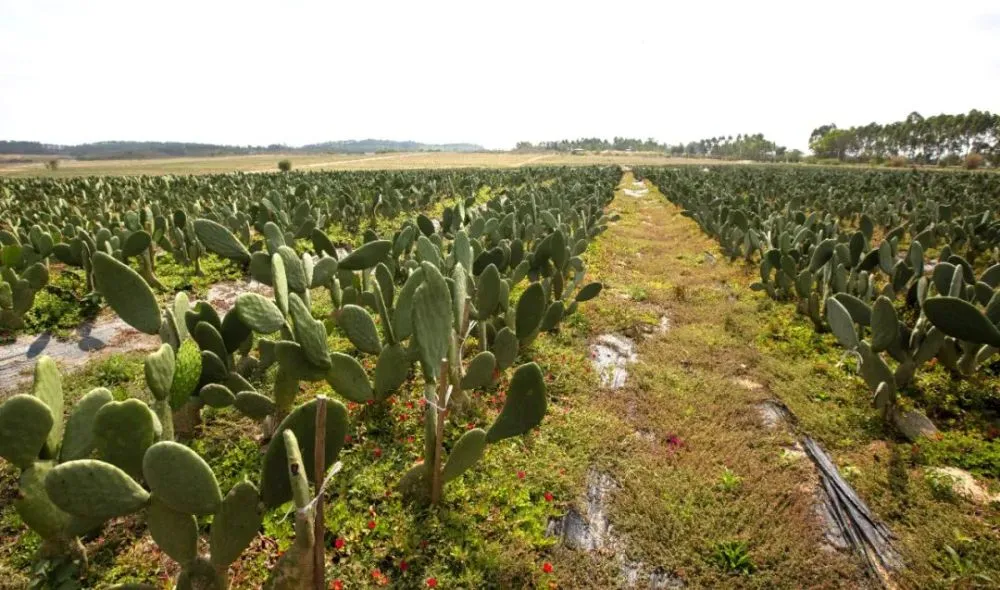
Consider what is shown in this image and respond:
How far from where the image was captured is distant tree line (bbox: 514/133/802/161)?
3875 inches

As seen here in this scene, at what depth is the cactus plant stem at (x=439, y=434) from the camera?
7.47 ft

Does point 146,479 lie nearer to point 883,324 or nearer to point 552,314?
point 552,314

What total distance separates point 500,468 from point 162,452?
1.98 m

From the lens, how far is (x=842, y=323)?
354 cm

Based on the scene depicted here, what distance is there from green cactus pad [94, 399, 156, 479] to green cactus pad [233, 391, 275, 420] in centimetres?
79

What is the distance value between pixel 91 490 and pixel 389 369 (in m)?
1.44

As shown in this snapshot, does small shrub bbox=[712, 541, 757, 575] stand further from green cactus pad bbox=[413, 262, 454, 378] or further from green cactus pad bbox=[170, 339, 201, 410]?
green cactus pad bbox=[170, 339, 201, 410]

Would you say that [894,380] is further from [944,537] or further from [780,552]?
Answer: [780,552]

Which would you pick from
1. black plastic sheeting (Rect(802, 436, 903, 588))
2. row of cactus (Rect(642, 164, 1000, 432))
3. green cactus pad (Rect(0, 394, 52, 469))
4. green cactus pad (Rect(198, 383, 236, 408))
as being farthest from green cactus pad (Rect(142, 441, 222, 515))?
row of cactus (Rect(642, 164, 1000, 432))

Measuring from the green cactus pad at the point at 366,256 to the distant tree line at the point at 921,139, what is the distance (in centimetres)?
8022

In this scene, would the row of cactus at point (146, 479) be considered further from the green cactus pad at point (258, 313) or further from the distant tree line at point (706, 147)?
the distant tree line at point (706, 147)

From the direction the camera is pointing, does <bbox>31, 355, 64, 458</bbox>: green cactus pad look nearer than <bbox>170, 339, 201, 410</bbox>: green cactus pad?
Yes

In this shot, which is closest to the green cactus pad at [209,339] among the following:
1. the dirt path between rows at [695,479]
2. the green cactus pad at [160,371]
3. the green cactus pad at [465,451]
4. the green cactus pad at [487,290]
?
the green cactus pad at [160,371]

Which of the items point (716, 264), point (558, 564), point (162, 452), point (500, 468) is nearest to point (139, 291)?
point (162, 452)
